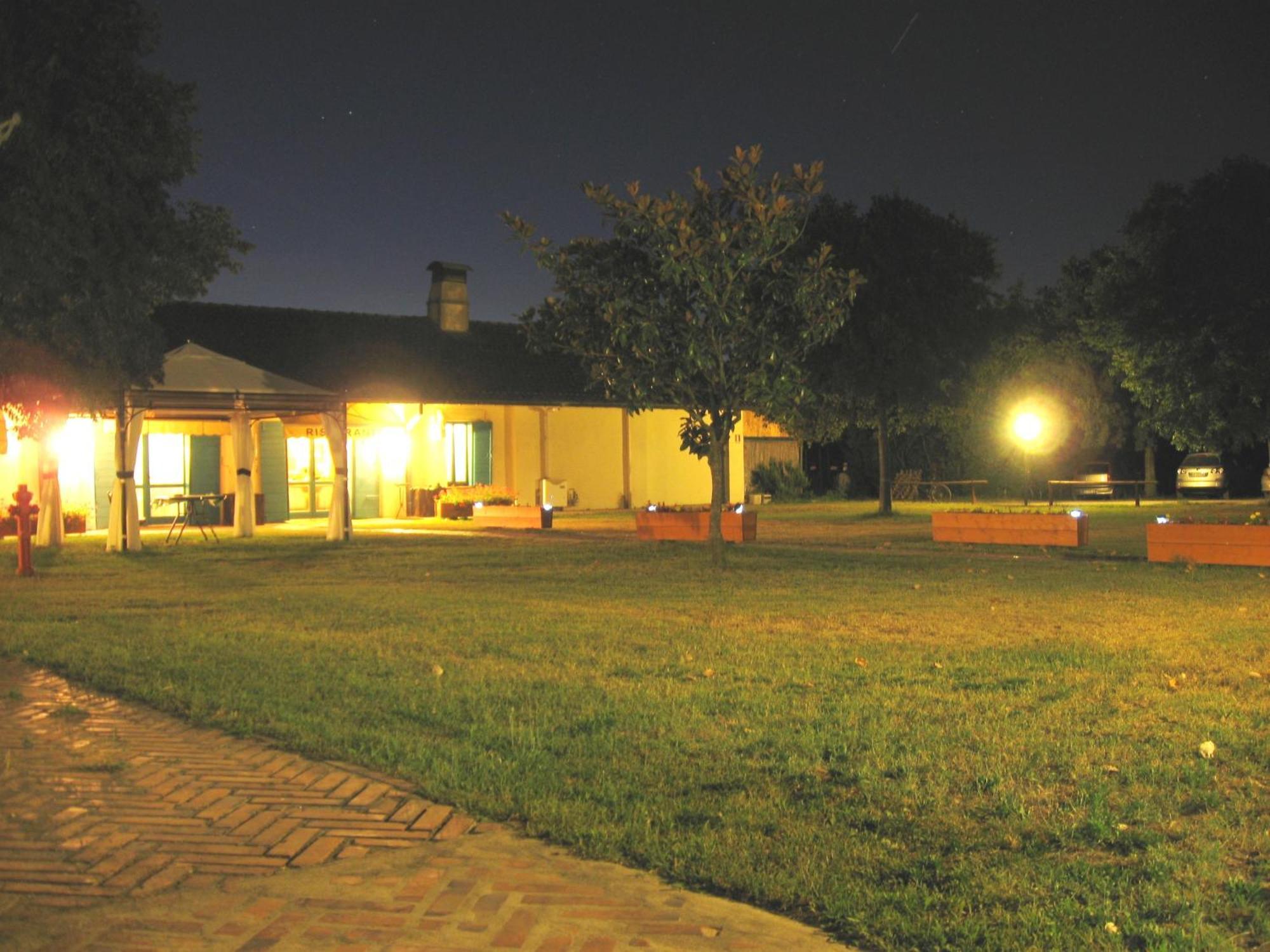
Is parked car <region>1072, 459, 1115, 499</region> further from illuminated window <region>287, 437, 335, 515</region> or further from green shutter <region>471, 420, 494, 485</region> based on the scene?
illuminated window <region>287, 437, 335, 515</region>

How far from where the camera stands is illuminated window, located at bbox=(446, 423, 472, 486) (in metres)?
29.6

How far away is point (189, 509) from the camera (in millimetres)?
21797

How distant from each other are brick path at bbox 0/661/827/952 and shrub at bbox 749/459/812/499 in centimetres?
3106

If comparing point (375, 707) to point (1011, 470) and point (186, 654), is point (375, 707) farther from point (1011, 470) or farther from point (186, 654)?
point (1011, 470)

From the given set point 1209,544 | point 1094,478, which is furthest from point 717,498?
point 1094,478

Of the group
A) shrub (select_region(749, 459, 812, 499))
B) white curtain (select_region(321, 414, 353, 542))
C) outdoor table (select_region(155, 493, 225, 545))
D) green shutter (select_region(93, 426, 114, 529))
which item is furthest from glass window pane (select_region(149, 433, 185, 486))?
shrub (select_region(749, 459, 812, 499))

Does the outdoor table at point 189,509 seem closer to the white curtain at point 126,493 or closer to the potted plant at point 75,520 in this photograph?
the white curtain at point 126,493

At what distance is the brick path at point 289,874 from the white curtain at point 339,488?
15220 millimetres

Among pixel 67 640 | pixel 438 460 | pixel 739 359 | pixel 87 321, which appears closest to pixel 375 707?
pixel 67 640

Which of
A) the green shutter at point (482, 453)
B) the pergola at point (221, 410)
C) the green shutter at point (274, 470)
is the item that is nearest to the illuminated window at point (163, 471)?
the green shutter at point (274, 470)

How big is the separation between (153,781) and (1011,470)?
1432 inches

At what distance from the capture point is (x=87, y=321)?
16.2 metres

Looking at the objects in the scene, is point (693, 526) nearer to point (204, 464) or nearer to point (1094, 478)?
point (204, 464)

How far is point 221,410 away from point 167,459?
20.1ft
